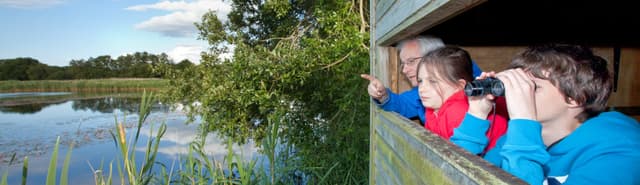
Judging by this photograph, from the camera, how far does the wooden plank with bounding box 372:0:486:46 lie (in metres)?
1.11

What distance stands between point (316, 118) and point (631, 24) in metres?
4.97

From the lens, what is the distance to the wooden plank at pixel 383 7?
6.79ft

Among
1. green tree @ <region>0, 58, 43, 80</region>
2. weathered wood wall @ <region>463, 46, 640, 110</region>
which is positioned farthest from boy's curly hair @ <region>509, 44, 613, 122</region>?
green tree @ <region>0, 58, 43, 80</region>

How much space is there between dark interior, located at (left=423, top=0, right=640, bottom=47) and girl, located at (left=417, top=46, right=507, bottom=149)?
96 cm

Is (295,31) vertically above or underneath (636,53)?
above

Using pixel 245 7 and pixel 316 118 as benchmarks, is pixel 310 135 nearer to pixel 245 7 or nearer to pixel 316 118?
pixel 316 118

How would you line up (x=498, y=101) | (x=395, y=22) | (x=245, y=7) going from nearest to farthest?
1. (x=498, y=101)
2. (x=395, y=22)
3. (x=245, y=7)

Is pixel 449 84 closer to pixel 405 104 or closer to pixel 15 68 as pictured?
pixel 405 104

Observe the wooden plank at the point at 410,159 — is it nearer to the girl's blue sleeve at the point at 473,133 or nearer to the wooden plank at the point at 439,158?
the wooden plank at the point at 439,158

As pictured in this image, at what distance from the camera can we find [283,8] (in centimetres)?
727

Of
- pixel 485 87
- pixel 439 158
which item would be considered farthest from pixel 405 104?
pixel 439 158

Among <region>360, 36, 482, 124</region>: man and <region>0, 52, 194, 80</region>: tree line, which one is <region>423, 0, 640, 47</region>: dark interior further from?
<region>0, 52, 194, 80</region>: tree line

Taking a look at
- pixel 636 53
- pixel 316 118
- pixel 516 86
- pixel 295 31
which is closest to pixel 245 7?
pixel 295 31

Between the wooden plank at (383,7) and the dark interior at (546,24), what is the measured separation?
396 mm
